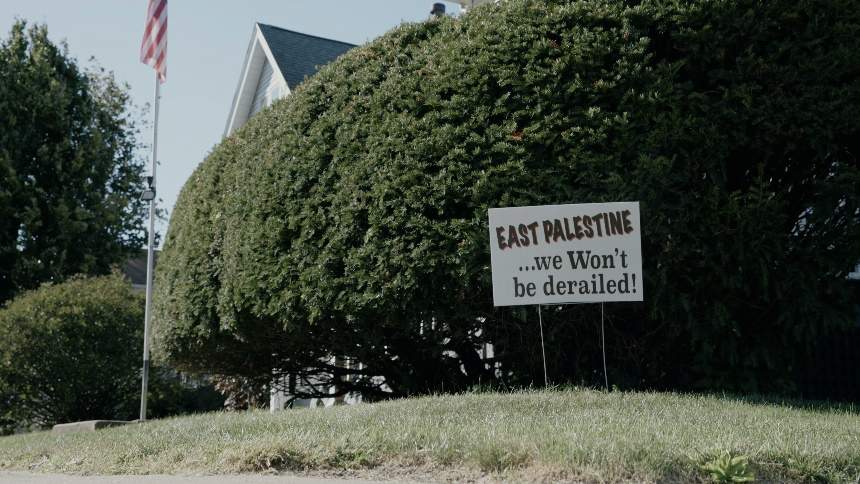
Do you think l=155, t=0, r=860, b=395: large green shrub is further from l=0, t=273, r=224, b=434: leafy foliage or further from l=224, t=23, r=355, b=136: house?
l=224, t=23, r=355, b=136: house

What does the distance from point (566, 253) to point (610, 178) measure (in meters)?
0.78

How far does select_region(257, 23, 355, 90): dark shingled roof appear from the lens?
19.9 m

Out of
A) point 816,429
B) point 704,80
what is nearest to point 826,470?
point 816,429

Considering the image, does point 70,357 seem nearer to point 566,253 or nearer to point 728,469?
point 566,253

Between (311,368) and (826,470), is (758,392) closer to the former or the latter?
(826,470)

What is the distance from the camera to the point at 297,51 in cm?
2094

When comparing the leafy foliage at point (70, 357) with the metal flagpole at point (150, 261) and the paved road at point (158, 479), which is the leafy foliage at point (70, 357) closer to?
the metal flagpole at point (150, 261)

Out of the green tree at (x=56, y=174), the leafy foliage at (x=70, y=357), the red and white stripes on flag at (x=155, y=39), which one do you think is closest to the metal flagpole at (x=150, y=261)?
the red and white stripes on flag at (x=155, y=39)

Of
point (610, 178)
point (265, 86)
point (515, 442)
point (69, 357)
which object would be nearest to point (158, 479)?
point (515, 442)

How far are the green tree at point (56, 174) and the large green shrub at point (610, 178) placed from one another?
1703cm

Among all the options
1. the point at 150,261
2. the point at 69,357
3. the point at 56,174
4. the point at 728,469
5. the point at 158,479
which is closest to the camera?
the point at 728,469

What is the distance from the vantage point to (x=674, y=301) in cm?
751

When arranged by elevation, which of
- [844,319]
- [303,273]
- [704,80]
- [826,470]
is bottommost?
[826,470]

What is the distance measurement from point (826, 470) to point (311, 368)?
7.39 metres
